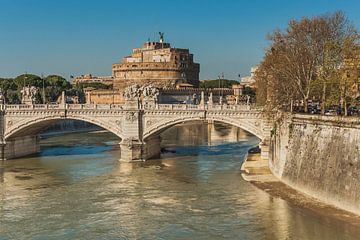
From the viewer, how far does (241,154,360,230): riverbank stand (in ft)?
64.4

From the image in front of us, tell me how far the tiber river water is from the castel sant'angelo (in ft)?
137

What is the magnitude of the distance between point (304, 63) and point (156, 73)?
164ft

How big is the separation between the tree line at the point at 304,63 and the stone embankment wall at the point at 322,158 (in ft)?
8.14

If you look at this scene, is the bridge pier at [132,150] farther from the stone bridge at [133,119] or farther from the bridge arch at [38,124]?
the bridge arch at [38,124]

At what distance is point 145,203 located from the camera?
2373 centimetres

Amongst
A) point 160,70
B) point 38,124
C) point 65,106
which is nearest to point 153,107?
point 65,106

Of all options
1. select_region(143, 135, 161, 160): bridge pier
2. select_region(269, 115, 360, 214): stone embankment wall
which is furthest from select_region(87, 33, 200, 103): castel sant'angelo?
select_region(269, 115, 360, 214): stone embankment wall

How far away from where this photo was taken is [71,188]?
1080 inches

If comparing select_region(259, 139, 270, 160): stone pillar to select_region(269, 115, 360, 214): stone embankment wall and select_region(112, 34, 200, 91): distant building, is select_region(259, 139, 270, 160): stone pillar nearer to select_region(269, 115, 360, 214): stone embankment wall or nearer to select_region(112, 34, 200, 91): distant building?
select_region(269, 115, 360, 214): stone embankment wall

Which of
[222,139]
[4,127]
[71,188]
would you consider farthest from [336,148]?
[222,139]

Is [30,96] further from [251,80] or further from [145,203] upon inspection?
[251,80]

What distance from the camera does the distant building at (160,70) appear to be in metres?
80.6

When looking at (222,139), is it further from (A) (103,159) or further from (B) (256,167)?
(B) (256,167)

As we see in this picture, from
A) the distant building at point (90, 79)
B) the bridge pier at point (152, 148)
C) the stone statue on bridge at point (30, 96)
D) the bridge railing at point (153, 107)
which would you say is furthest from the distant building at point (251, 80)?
the distant building at point (90, 79)
